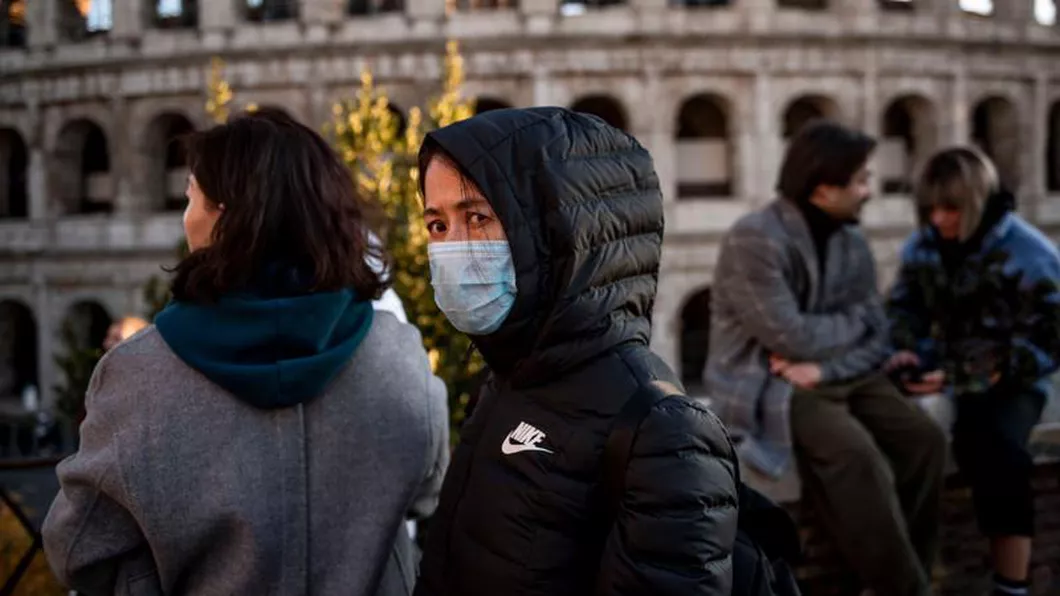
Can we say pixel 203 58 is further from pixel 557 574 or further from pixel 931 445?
pixel 557 574

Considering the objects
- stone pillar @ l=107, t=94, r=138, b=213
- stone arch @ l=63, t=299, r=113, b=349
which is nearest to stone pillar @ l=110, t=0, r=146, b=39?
stone pillar @ l=107, t=94, r=138, b=213

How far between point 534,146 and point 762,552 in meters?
0.81

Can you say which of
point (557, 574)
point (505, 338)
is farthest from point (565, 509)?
point (505, 338)

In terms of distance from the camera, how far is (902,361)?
4.59m

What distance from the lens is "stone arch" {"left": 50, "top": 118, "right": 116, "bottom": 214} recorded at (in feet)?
68.8

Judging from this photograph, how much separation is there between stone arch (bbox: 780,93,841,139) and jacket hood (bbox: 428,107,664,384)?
60.4 feet

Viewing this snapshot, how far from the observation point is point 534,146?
5.91 feet

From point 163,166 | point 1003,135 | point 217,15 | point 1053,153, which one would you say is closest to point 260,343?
point 217,15

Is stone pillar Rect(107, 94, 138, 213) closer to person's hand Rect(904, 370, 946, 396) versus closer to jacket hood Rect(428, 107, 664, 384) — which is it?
person's hand Rect(904, 370, 946, 396)

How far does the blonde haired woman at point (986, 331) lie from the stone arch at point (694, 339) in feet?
48.6

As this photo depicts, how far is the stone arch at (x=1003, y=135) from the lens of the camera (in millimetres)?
20922

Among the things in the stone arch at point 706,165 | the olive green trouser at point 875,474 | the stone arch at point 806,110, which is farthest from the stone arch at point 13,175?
the olive green trouser at point 875,474

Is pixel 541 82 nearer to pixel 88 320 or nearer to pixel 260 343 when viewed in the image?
pixel 88 320

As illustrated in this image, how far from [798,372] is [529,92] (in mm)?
15065
